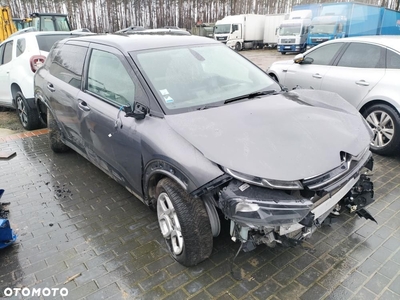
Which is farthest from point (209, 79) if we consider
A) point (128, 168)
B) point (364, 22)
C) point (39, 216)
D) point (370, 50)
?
point (364, 22)

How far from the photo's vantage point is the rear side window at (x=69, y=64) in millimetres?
3898

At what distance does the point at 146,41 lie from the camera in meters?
3.41

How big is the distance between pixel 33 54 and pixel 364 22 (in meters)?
19.6

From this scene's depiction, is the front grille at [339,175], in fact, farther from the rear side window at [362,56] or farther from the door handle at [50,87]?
the door handle at [50,87]

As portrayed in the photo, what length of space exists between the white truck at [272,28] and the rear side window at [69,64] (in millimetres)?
26055

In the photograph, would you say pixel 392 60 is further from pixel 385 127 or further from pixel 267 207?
pixel 267 207

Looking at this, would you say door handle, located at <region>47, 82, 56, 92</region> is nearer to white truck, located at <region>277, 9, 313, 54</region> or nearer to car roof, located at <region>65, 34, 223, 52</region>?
car roof, located at <region>65, 34, 223, 52</region>

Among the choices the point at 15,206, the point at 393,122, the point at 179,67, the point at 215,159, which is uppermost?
the point at 179,67

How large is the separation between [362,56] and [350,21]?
50.1 ft

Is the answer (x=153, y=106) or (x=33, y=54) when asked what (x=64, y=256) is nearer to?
(x=153, y=106)

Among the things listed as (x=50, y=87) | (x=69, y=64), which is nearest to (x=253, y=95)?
(x=69, y=64)

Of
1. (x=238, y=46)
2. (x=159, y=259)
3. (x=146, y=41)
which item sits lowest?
(x=238, y=46)

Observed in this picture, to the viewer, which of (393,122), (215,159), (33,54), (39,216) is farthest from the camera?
(33,54)

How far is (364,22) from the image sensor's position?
18.9 m
